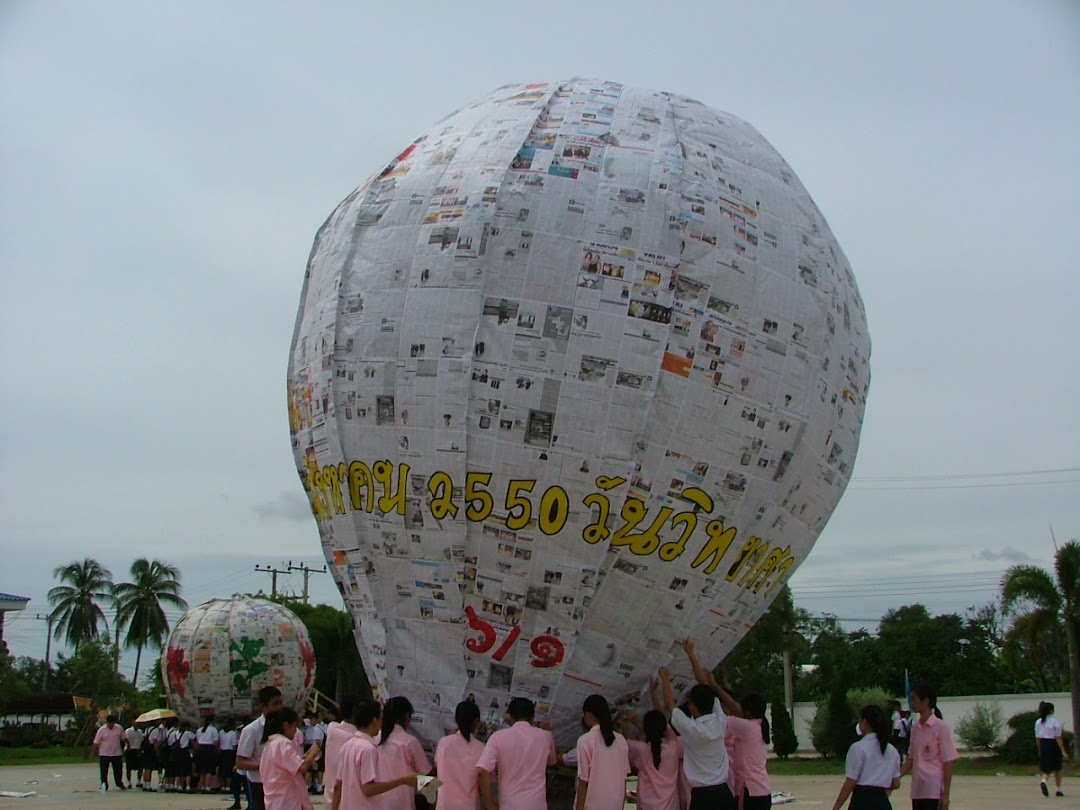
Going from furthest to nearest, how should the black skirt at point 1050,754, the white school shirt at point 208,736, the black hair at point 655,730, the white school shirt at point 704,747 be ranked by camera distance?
the white school shirt at point 208,736 < the black skirt at point 1050,754 < the black hair at point 655,730 < the white school shirt at point 704,747

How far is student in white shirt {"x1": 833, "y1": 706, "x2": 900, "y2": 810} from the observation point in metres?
7.64

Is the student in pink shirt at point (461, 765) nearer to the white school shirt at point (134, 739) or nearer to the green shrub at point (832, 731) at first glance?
the white school shirt at point (134, 739)

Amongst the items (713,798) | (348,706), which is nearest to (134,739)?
(348,706)

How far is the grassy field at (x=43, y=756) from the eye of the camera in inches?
1264

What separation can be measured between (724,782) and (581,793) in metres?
0.98

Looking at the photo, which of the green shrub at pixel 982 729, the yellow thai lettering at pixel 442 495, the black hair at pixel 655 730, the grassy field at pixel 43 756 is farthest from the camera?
the grassy field at pixel 43 756

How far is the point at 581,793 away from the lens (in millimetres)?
7531

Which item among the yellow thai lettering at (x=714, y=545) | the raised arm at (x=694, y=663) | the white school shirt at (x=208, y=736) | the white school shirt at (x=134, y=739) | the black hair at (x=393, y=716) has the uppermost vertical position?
the yellow thai lettering at (x=714, y=545)

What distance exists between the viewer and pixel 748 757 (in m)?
8.24

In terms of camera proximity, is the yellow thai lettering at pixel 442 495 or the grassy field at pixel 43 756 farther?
the grassy field at pixel 43 756

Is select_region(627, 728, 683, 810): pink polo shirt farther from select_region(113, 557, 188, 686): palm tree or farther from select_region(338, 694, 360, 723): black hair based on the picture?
select_region(113, 557, 188, 686): palm tree

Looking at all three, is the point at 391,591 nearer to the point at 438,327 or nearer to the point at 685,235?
the point at 438,327

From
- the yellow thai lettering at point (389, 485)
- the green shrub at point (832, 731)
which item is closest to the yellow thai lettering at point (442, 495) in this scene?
the yellow thai lettering at point (389, 485)

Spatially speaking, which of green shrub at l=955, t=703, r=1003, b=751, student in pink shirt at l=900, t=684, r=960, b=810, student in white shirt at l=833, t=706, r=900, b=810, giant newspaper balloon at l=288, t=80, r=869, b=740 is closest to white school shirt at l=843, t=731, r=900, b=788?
student in white shirt at l=833, t=706, r=900, b=810
